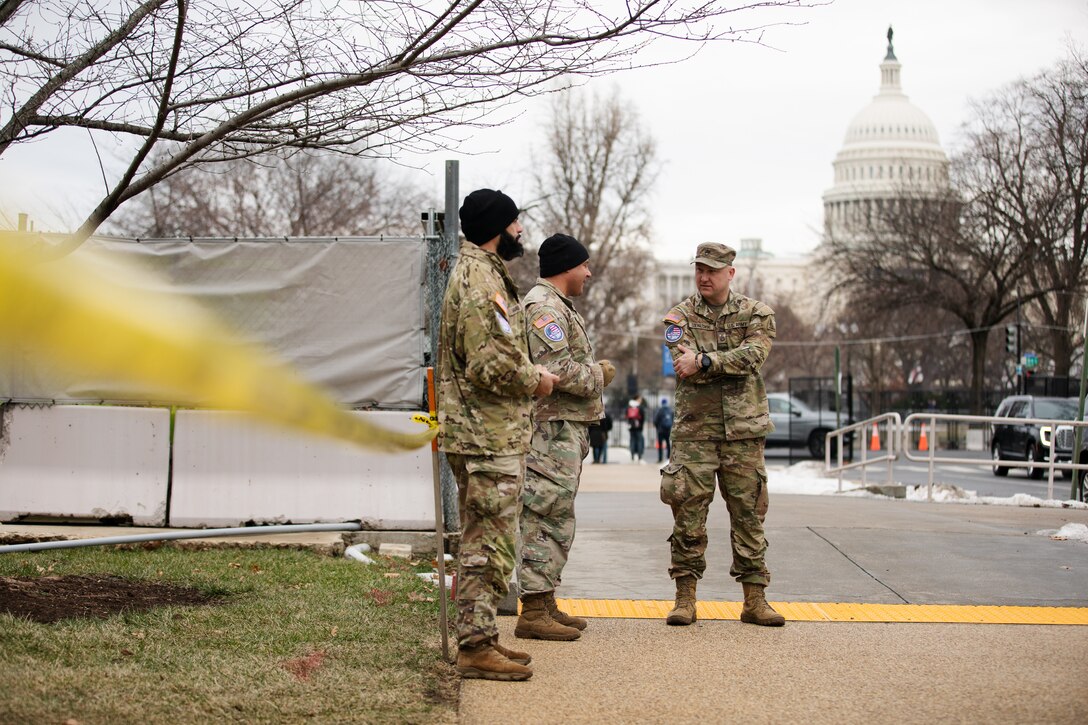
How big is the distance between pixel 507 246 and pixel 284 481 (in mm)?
3779

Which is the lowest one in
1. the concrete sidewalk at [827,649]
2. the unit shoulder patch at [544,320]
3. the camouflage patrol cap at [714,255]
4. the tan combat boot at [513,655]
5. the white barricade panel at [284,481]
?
the concrete sidewalk at [827,649]

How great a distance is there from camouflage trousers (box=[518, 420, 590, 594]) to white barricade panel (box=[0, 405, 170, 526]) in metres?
3.69

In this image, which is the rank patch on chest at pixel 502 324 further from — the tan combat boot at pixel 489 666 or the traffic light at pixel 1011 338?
the traffic light at pixel 1011 338

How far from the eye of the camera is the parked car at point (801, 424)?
104 ft

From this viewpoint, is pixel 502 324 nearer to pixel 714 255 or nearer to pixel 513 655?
pixel 513 655

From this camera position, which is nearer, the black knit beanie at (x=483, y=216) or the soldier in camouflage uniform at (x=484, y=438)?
the soldier in camouflage uniform at (x=484, y=438)

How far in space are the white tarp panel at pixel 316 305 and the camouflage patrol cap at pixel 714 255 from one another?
2.51m


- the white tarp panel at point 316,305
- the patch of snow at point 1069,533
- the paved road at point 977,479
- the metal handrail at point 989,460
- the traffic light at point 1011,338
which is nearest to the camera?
the white tarp panel at point 316,305

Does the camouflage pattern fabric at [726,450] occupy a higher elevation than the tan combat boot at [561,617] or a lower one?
higher

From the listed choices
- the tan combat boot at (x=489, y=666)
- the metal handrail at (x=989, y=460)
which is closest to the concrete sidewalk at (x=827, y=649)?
the tan combat boot at (x=489, y=666)

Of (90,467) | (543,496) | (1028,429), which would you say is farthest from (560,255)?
(1028,429)

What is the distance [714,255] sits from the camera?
20.3ft

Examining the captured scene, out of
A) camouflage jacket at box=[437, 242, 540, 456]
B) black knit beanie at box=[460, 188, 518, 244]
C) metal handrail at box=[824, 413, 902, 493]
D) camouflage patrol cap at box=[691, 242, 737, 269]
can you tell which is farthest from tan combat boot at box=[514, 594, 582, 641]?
metal handrail at box=[824, 413, 902, 493]

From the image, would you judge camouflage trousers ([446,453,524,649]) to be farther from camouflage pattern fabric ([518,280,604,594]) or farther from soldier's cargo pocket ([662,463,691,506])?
soldier's cargo pocket ([662,463,691,506])
